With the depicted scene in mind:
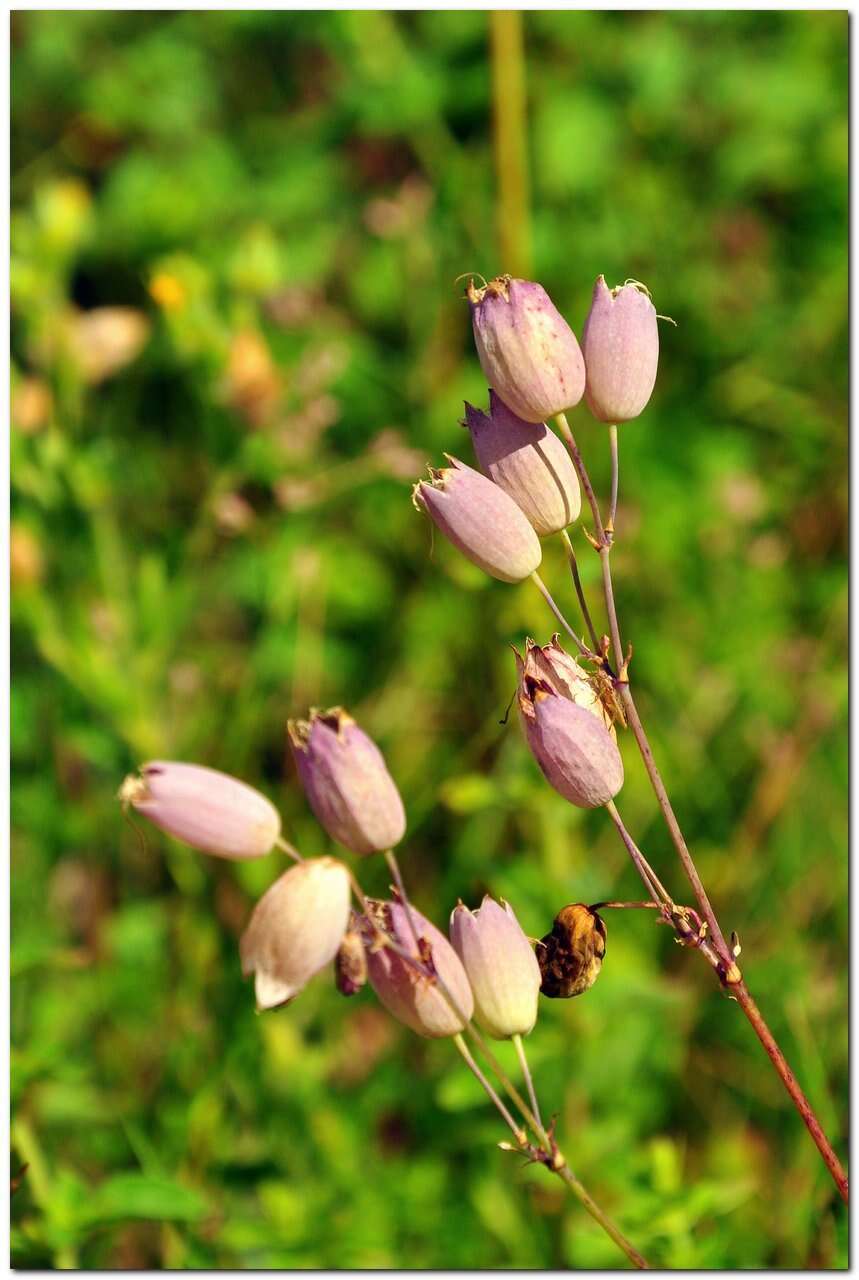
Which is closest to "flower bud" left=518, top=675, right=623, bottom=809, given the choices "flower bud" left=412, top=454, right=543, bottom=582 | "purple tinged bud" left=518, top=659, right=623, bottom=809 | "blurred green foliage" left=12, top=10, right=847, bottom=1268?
"purple tinged bud" left=518, top=659, right=623, bottom=809

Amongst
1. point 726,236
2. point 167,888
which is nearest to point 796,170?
point 726,236

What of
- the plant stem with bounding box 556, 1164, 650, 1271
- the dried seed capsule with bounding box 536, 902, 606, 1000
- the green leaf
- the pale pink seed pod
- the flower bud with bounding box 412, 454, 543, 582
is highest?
the flower bud with bounding box 412, 454, 543, 582

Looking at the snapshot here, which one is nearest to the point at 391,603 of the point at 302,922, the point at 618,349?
the point at 618,349

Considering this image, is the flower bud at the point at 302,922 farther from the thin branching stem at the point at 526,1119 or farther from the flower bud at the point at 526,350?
the flower bud at the point at 526,350

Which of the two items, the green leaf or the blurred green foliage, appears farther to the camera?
the blurred green foliage

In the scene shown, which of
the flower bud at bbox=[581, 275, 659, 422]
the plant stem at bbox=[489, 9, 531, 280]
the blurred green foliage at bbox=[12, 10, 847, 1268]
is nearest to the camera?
the flower bud at bbox=[581, 275, 659, 422]

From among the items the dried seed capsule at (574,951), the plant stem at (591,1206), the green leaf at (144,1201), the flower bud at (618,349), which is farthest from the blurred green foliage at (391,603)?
the flower bud at (618,349)

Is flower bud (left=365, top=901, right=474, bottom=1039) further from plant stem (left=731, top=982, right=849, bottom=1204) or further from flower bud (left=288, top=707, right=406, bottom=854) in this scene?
plant stem (left=731, top=982, right=849, bottom=1204)
